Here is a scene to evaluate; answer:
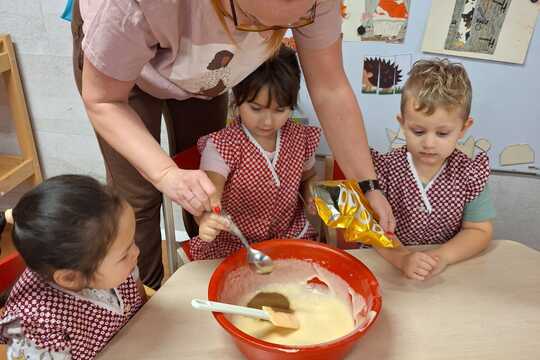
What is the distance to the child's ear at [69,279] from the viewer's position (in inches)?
31.9

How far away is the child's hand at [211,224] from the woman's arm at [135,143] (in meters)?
0.02

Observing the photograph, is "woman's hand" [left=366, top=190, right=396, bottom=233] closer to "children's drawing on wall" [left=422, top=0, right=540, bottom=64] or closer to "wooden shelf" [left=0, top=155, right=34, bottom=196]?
"children's drawing on wall" [left=422, top=0, right=540, bottom=64]

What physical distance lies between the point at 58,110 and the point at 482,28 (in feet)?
5.50

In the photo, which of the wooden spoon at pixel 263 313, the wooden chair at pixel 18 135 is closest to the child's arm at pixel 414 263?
the wooden spoon at pixel 263 313

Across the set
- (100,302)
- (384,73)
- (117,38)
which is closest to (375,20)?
(384,73)

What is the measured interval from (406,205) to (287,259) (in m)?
0.46

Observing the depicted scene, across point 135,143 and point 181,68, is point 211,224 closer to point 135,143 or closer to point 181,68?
point 135,143

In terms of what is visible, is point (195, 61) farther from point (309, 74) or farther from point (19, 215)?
point (19, 215)

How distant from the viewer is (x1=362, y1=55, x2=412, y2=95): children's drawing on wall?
1581 millimetres

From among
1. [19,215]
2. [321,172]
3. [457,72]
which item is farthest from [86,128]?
[457,72]

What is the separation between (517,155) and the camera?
1709 millimetres

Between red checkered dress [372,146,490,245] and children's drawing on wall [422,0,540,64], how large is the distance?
0.45 meters

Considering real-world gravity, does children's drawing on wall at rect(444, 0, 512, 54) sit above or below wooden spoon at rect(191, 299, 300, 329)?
above

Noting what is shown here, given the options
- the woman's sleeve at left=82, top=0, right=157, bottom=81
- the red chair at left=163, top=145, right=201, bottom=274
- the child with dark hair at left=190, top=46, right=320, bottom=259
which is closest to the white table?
the red chair at left=163, top=145, right=201, bottom=274
